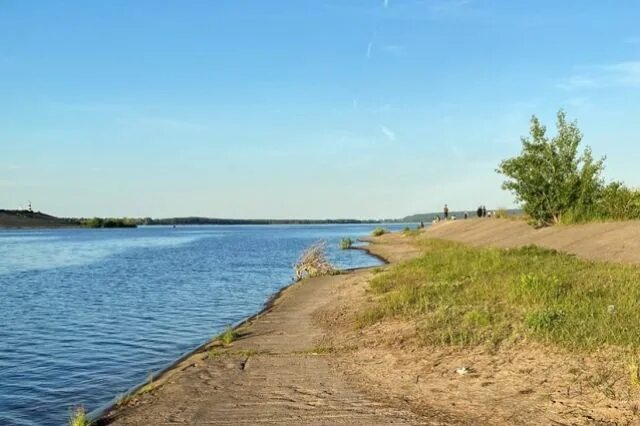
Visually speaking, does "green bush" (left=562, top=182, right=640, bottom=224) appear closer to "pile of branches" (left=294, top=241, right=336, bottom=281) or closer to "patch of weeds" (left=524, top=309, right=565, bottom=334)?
"pile of branches" (left=294, top=241, right=336, bottom=281)

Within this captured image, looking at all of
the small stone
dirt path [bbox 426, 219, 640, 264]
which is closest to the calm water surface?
the small stone

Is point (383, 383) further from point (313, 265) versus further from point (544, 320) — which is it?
point (313, 265)

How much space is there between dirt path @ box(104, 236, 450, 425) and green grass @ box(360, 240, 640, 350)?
3213 mm

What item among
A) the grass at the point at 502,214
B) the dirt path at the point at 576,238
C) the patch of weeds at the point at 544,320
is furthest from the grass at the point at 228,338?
the grass at the point at 502,214

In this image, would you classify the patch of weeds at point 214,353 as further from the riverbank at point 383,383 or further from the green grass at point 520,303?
the green grass at point 520,303

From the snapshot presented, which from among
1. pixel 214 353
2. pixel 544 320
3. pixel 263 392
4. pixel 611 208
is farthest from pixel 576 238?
pixel 263 392

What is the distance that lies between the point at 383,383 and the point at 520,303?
288 inches

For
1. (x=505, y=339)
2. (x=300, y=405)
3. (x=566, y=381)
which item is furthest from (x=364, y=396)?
(x=505, y=339)

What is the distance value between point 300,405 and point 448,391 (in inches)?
104

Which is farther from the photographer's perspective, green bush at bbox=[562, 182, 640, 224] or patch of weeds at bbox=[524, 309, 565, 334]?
green bush at bbox=[562, 182, 640, 224]

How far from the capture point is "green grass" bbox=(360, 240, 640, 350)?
13.7 meters

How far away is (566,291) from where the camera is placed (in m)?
18.3

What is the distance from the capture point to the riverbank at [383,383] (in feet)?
31.5

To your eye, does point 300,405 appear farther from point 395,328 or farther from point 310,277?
point 310,277
